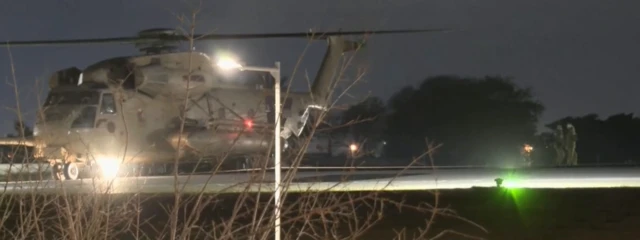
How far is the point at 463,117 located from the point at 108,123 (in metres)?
60.3

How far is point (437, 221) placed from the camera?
14570mm

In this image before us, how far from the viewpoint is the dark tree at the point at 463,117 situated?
83.8 meters

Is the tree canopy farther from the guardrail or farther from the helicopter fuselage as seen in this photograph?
the guardrail

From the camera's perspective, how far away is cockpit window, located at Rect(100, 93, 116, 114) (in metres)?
29.0

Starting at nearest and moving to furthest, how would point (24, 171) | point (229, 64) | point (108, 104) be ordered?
point (24, 171) < point (229, 64) < point (108, 104)

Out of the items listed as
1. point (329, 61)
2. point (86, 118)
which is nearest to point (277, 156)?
point (86, 118)

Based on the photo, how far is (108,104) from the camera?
29203mm

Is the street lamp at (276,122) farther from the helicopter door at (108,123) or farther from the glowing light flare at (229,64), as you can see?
the helicopter door at (108,123)

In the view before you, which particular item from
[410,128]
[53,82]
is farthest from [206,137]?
[410,128]

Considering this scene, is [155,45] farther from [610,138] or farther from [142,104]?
[610,138]

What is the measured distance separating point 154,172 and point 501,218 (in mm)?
24376

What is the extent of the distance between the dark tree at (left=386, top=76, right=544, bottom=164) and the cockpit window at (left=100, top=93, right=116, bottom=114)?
176 ft

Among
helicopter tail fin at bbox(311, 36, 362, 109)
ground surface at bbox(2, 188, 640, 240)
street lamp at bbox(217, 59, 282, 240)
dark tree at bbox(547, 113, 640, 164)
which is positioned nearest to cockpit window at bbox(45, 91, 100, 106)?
helicopter tail fin at bbox(311, 36, 362, 109)

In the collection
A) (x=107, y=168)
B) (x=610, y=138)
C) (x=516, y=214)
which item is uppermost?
(x=610, y=138)
